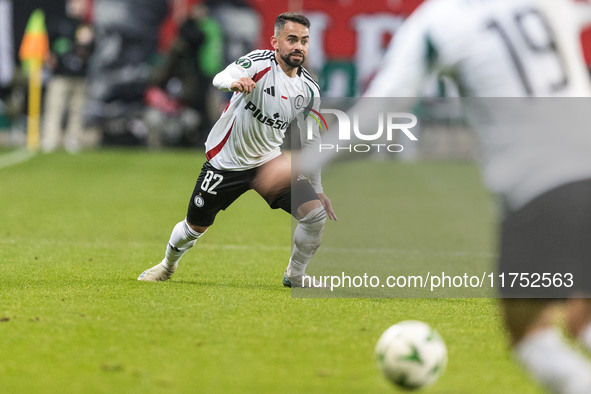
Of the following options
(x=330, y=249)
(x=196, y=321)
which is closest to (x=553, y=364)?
(x=196, y=321)

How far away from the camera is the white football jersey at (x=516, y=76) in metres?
3.53

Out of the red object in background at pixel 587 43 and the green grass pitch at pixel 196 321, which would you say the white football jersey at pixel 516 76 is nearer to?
the green grass pitch at pixel 196 321

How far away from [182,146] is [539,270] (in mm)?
19791

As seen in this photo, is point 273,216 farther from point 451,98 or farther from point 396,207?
point 451,98

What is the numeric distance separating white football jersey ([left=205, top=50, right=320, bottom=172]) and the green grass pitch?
0.97m

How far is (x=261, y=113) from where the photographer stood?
7.41 m

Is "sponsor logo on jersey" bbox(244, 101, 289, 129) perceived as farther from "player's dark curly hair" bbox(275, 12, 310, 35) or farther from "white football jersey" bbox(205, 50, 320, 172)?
"player's dark curly hair" bbox(275, 12, 310, 35)

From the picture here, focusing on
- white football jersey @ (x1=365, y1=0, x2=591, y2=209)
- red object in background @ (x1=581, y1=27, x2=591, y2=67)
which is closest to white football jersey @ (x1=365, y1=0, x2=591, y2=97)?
white football jersey @ (x1=365, y1=0, x2=591, y2=209)

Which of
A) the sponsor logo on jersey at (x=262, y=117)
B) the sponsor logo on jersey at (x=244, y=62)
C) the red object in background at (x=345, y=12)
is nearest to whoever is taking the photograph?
the sponsor logo on jersey at (x=244, y=62)

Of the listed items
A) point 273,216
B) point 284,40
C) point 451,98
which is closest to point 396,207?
point 273,216

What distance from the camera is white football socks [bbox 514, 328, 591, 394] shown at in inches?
130

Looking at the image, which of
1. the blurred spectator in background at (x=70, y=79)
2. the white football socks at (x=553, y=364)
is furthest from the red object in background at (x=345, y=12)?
the white football socks at (x=553, y=364)

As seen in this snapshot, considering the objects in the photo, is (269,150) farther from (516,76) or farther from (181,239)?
(516,76)

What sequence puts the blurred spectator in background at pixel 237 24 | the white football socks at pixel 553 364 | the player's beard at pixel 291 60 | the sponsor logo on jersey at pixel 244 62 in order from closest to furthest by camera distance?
the white football socks at pixel 553 364 → the sponsor logo on jersey at pixel 244 62 → the player's beard at pixel 291 60 → the blurred spectator in background at pixel 237 24
